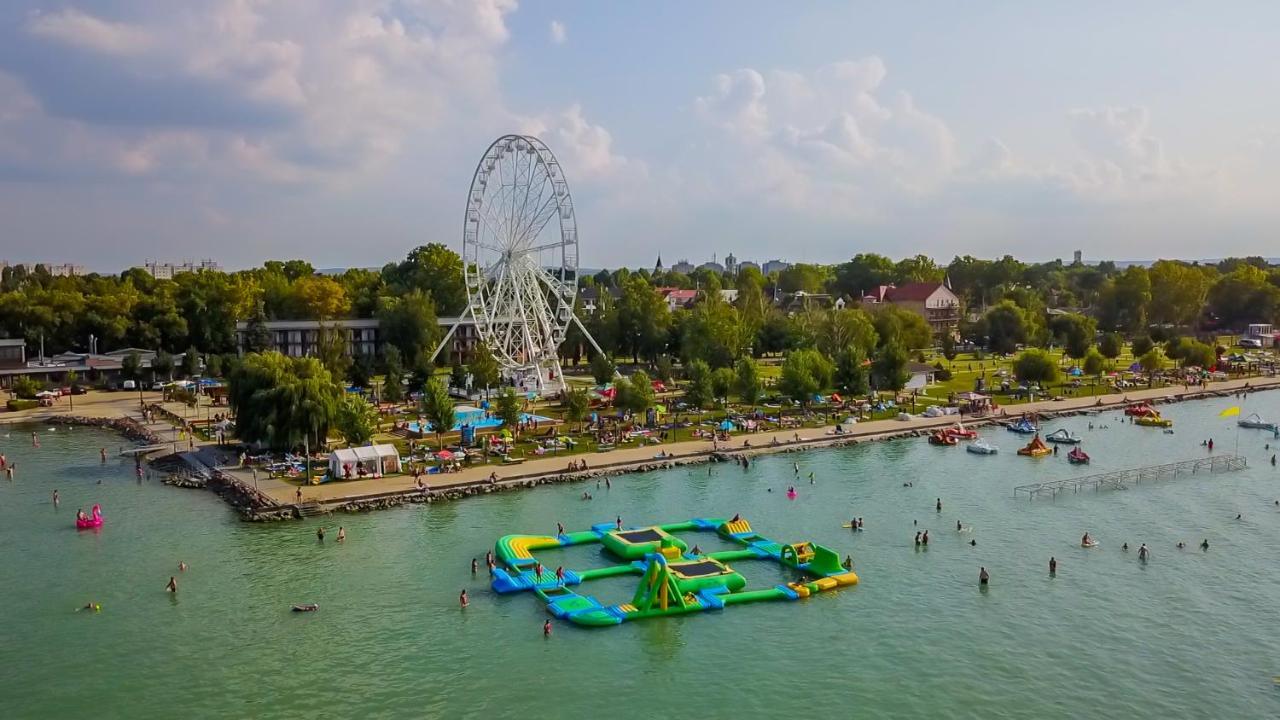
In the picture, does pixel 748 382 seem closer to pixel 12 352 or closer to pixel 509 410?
pixel 509 410

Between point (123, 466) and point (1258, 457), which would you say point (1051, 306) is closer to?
point (1258, 457)

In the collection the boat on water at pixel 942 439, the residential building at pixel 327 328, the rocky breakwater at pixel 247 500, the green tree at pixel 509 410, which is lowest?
the rocky breakwater at pixel 247 500

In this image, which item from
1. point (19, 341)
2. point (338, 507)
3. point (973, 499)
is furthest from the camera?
point (19, 341)

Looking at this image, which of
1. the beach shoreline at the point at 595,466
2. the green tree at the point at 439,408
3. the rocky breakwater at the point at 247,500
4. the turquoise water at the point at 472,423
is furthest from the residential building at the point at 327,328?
the rocky breakwater at the point at 247,500

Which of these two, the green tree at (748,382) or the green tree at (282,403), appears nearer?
the green tree at (282,403)

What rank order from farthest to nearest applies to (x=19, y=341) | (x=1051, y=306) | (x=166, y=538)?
(x=1051, y=306), (x=19, y=341), (x=166, y=538)

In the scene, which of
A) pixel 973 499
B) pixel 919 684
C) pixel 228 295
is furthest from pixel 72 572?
pixel 228 295

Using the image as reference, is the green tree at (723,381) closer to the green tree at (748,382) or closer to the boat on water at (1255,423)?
the green tree at (748,382)

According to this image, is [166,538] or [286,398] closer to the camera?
[166,538]
